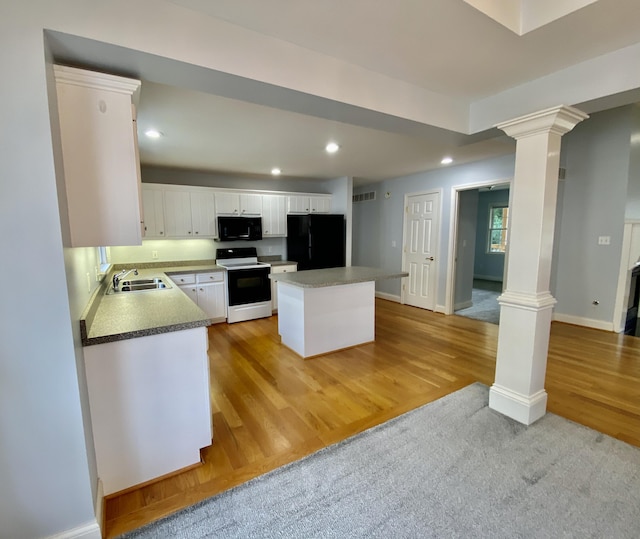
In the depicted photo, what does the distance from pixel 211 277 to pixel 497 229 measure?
7356 millimetres

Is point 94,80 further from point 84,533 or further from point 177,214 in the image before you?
point 177,214

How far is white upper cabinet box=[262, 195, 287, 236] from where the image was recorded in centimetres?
529

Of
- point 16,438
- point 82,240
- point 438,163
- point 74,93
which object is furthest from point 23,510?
point 438,163

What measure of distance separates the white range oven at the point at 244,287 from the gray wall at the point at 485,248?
19.5 ft

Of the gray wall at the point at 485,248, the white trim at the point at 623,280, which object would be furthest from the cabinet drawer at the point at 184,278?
the gray wall at the point at 485,248

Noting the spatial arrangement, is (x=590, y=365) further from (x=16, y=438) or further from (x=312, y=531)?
(x=16, y=438)

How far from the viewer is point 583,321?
171 inches

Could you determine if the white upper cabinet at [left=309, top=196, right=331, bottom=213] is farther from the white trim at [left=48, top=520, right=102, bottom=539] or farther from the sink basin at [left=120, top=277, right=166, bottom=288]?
the white trim at [left=48, top=520, right=102, bottom=539]

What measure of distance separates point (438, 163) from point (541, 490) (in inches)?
163

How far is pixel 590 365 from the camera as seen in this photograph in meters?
3.17

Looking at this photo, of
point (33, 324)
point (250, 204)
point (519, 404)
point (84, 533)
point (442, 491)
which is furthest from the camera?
point (250, 204)

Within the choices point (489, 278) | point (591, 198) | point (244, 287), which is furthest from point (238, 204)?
point (489, 278)

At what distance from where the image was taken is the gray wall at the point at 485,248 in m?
8.09

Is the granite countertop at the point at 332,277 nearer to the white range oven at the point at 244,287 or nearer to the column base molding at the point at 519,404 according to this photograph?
the white range oven at the point at 244,287
